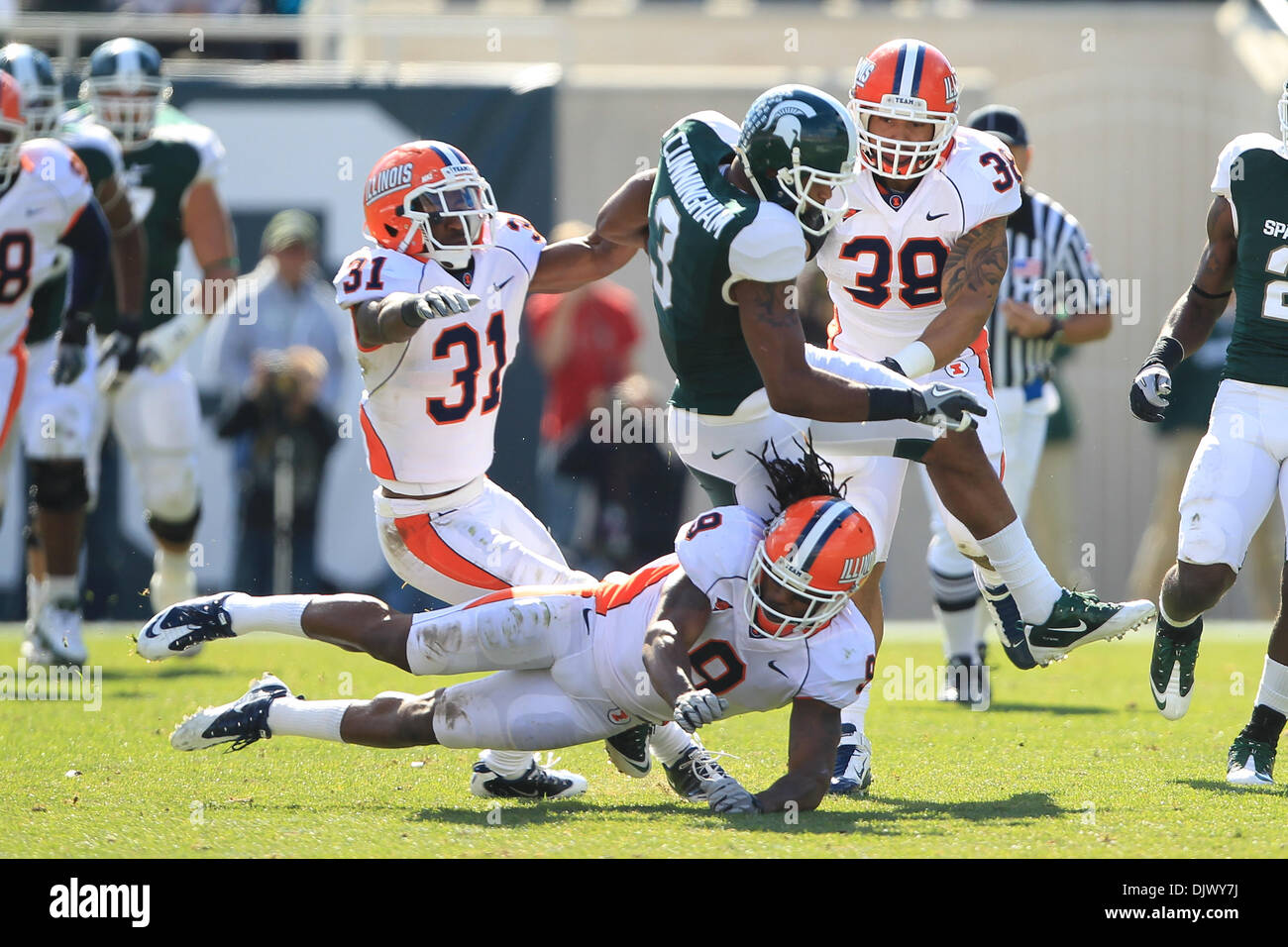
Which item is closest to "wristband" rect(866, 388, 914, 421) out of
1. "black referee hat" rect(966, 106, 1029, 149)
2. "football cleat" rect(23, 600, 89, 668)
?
"black referee hat" rect(966, 106, 1029, 149)

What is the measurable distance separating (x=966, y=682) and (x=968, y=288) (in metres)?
2.16

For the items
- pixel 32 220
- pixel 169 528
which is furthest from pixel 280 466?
pixel 32 220

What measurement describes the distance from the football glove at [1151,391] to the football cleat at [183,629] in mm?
2598

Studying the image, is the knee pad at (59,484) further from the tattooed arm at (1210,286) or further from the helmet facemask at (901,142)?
the tattooed arm at (1210,286)

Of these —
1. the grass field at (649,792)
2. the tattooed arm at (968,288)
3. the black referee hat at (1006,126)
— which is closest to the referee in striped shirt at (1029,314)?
the black referee hat at (1006,126)

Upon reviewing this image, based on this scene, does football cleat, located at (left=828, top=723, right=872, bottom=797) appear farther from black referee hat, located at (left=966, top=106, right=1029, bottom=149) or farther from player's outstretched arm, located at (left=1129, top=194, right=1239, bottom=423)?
black referee hat, located at (left=966, top=106, right=1029, bottom=149)

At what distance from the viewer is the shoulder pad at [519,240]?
5180 millimetres

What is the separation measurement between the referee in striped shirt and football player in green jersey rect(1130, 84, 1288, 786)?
2021 mm

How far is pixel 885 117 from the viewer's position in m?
5.22

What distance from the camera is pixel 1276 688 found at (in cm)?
487

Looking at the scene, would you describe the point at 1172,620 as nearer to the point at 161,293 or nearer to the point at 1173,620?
the point at 1173,620

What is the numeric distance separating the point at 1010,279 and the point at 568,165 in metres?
3.42

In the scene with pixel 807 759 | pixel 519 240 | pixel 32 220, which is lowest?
pixel 807 759

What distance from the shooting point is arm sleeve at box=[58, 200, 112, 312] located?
7.01 metres
